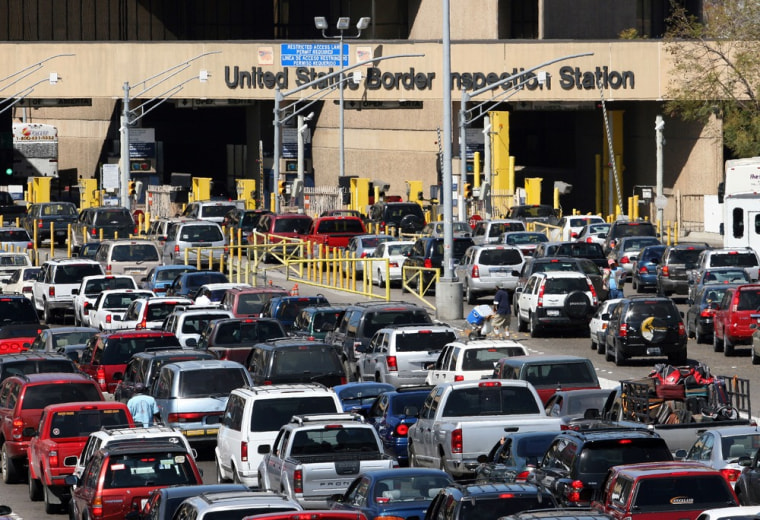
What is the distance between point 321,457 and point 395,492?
248cm

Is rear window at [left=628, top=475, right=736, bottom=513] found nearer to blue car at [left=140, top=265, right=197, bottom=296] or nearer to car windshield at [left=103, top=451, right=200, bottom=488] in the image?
car windshield at [left=103, top=451, right=200, bottom=488]

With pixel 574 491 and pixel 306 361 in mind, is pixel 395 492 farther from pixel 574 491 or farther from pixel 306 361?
pixel 306 361

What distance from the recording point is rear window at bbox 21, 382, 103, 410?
23.9 m

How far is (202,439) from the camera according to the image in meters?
24.6

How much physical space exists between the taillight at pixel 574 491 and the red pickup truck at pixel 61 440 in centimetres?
691

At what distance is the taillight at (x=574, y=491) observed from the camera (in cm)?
1705

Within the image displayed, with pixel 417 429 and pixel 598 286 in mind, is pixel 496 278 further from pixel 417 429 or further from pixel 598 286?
pixel 417 429

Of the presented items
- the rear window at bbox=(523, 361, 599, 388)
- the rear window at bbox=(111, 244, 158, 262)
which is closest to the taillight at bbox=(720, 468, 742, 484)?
the rear window at bbox=(523, 361, 599, 388)

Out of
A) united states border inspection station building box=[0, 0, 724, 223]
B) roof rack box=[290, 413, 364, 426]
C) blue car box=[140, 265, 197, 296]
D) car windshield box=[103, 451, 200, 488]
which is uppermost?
united states border inspection station building box=[0, 0, 724, 223]

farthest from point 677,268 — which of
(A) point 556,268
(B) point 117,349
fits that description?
(B) point 117,349

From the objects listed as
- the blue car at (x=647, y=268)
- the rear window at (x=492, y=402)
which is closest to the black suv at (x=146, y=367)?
the rear window at (x=492, y=402)

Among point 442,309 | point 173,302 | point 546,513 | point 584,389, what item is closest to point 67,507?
point 584,389

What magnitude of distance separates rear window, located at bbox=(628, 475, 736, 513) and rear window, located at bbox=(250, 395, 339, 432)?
7087 mm

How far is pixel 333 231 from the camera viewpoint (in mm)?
55875
